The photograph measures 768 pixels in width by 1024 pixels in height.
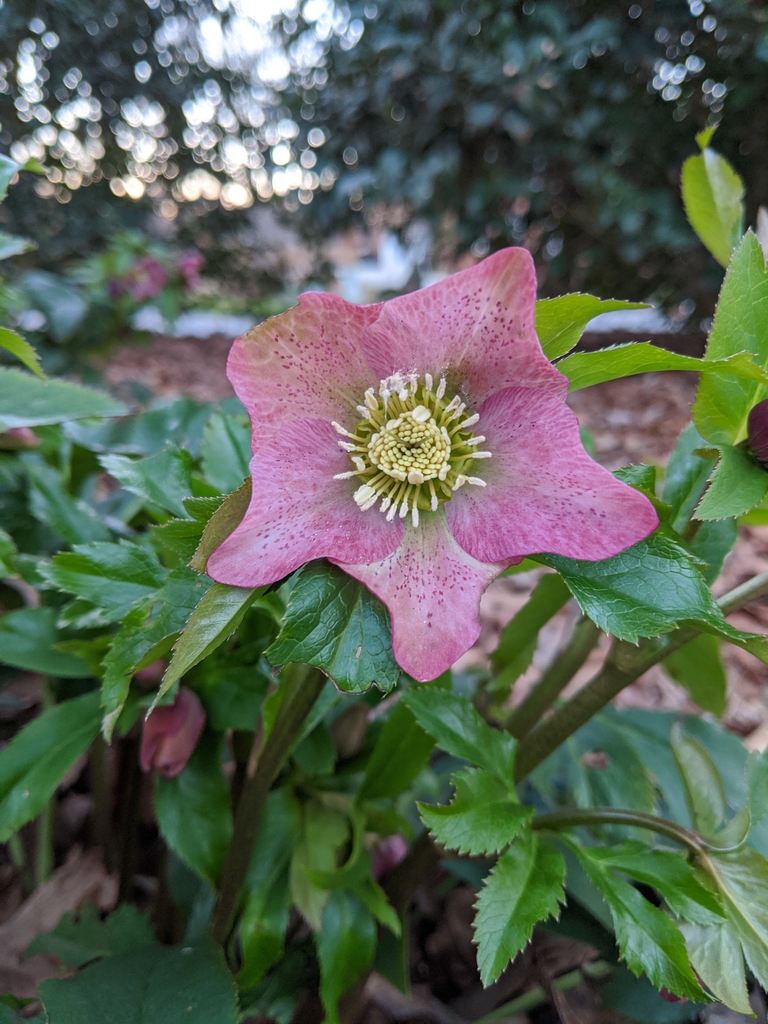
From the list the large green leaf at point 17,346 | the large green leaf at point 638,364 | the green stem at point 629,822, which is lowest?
the green stem at point 629,822

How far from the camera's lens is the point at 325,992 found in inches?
18.6

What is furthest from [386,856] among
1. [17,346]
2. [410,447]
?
[17,346]

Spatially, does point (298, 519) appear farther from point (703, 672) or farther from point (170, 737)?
point (703, 672)

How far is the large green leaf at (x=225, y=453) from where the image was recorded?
0.51m

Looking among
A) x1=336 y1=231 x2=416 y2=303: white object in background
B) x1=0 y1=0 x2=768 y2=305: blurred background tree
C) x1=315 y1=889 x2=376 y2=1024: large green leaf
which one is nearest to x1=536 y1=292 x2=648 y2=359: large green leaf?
x1=315 y1=889 x2=376 y2=1024: large green leaf

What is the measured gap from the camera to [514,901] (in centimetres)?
39

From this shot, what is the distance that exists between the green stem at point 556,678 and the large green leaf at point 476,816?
0.11 m

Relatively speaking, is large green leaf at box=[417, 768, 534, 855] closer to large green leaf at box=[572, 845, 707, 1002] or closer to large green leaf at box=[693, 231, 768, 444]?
large green leaf at box=[572, 845, 707, 1002]

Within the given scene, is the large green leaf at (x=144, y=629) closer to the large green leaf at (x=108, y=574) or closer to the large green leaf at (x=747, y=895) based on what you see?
the large green leaf at (x=108, y=574)

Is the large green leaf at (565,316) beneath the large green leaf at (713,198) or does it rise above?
beneath

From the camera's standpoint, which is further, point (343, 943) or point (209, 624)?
point (343, 943)

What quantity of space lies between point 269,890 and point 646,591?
39cm

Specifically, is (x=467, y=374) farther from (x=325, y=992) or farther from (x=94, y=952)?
(x=94, y=952)

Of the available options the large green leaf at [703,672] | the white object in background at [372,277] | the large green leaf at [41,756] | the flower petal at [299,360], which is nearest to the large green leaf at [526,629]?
the large green leaf at [703,672]
